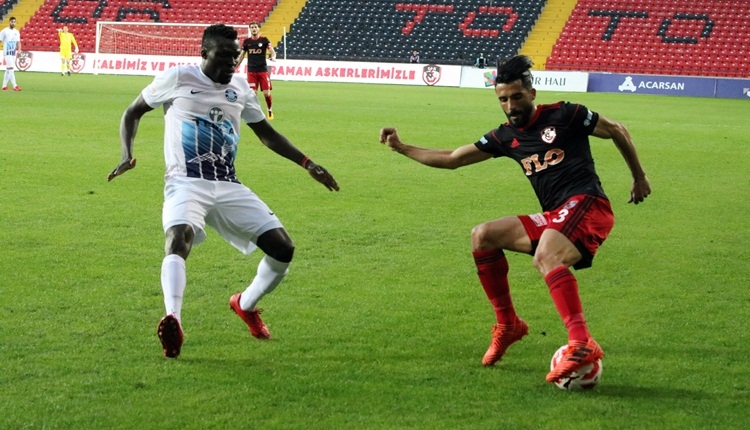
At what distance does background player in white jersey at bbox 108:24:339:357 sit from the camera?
5.88m

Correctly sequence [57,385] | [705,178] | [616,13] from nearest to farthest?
1. [57,385]
2. [705,178]
3. [616,13]

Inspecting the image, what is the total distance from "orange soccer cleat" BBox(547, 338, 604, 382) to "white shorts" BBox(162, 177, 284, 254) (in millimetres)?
1886

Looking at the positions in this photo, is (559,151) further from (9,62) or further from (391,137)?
(9,62)

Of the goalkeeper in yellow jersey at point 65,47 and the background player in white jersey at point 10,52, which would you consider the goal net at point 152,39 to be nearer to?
the goalkeeper in yellow jersey at point 65,47

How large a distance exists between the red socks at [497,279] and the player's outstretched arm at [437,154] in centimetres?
64

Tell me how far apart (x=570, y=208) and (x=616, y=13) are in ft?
147

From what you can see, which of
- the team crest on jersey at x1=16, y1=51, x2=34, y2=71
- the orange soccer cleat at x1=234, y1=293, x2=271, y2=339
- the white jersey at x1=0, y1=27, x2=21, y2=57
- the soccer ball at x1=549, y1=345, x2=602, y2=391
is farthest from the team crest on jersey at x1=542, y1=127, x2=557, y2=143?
the team crest on jersey at x1=16, y1=51, x2=34, y2=71

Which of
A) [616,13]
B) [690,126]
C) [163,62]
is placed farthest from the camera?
[616,13]

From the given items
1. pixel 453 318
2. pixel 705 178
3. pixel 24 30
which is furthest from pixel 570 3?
pixel 453 318

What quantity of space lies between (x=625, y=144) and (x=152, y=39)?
135 feet

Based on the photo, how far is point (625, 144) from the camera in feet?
18.6

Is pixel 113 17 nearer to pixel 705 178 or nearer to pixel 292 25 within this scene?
pixel 292 25

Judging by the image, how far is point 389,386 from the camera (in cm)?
506

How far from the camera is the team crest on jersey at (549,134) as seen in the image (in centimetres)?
561
